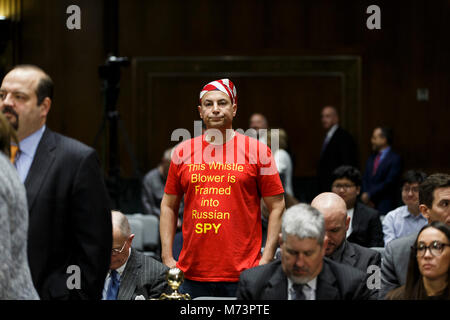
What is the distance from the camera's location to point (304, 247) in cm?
261

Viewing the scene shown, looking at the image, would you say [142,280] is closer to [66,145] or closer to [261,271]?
[261,271]

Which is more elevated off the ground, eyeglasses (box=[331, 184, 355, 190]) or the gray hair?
the gray hair

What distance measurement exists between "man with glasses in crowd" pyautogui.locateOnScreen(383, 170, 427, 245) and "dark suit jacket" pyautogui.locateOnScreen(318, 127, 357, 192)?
2547 mm

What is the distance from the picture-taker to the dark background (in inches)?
384

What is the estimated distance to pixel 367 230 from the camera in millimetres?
4586

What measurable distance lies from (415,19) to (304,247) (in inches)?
306

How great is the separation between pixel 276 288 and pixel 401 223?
8.62 feet

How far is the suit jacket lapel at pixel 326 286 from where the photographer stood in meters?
2.67

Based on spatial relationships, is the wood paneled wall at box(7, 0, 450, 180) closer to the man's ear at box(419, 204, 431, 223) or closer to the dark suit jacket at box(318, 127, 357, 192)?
the dark suit jacket at box(318, 127, 357, 192)

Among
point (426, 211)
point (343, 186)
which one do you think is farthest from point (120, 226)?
point (343, 186)

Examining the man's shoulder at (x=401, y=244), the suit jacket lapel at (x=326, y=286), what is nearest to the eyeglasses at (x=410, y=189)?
the man's shoulder at (x=401, y=244)

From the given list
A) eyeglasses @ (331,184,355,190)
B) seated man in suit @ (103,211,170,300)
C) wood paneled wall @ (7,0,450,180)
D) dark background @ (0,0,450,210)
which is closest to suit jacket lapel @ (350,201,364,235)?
eyeglasses @ (331,184,355,190)

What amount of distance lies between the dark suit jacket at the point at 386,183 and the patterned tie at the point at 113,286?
4.51m

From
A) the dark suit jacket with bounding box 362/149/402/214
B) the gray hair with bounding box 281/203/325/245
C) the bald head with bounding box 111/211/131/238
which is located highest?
the gray hair with bounding box 281/203/325/245
